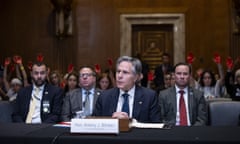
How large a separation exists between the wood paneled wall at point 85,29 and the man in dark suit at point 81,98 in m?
5.48

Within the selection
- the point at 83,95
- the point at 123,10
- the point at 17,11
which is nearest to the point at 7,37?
the point at 17,11

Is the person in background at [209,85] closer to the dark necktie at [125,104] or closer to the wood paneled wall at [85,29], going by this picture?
the dark necktie at [125,104]

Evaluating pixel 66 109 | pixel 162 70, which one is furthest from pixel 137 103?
pixel 162 70

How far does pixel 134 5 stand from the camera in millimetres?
10648

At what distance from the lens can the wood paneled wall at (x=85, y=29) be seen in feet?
34.7

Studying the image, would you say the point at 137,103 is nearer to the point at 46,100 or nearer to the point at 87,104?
the point at 87,104

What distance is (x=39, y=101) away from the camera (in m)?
5.00

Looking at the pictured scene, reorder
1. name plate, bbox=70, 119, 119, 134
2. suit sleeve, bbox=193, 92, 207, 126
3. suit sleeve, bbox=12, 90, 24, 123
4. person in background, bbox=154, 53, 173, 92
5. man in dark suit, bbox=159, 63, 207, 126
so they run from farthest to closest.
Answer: person in background, bbox=154, 53, 173, 92, suit sleeve, bbox=12, 90, 24, 123, man in dark suit, bbox=159, 63, 207, 126, suit sleeve, bbox=193, 92, 207, 126, name plate, bbox=70, 119, 119, 134

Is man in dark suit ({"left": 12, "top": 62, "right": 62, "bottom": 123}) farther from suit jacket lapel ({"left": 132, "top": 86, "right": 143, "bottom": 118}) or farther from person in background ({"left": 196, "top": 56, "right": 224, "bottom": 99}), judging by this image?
person in background ({"left": 196, "top": 56, "right": 224, "bottom": 99})

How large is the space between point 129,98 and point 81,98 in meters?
1.19

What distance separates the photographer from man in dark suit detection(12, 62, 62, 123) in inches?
192

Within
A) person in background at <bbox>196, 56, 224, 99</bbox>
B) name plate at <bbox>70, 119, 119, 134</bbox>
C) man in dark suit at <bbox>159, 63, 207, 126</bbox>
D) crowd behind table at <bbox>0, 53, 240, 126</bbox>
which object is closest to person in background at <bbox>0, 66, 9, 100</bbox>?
crowd behind table at <bbox>0, 53, 240, 126</bbox>

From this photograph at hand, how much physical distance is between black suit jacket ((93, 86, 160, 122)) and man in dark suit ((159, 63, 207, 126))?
0.55m

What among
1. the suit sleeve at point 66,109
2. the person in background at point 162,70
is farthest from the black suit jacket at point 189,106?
the person in background at point 162,70
